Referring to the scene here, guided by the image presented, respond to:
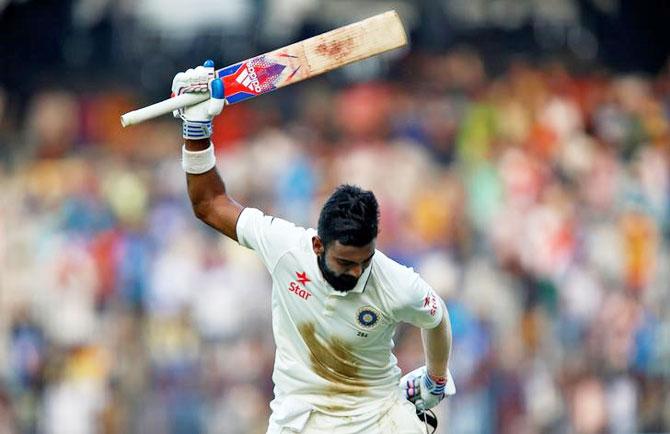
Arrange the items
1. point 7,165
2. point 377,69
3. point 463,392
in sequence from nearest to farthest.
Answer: point 463,392 < point 7,165 < point 377,69

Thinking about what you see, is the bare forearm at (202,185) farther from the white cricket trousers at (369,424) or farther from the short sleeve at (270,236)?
the white cricket trousers at (369,424)

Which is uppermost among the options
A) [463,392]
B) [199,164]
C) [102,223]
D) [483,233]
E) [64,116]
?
[199,164]

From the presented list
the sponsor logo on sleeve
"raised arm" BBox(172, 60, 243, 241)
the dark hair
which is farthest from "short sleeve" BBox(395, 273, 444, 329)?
"raised arm" BBox(172, 60, 243, 241)

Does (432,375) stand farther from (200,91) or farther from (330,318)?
(200,91)

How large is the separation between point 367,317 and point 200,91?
1.10 metres

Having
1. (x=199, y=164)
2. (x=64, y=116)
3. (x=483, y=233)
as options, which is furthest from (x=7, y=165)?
(x=199, y=164)

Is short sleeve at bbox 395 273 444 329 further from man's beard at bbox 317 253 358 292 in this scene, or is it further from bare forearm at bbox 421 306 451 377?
man's beard at bbox 317 253 358 292

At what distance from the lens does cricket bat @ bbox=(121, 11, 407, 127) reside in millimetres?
5316

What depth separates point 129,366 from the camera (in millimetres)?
11758

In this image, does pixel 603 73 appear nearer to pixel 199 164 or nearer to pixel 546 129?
pixel 546 129

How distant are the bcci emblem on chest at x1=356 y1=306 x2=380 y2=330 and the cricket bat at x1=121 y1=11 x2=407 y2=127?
98 centimetres

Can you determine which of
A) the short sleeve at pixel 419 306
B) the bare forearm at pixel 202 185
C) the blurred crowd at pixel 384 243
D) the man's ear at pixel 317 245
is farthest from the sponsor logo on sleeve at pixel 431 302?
the blurred crowd at pixel 384 243

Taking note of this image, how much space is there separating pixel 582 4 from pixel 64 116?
214 inches

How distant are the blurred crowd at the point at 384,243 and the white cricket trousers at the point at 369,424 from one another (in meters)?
5.92
